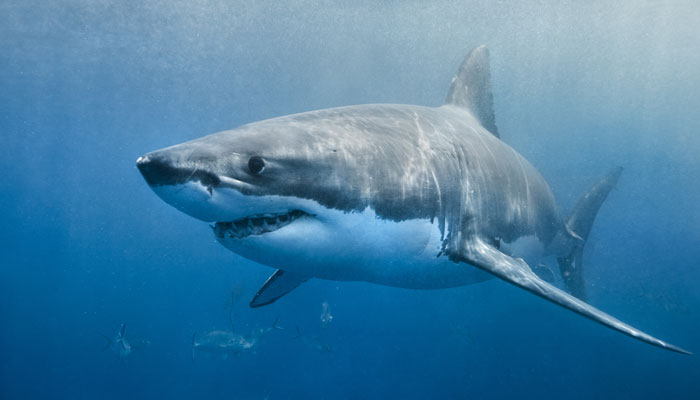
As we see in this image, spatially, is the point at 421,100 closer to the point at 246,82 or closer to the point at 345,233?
the point at 246,82

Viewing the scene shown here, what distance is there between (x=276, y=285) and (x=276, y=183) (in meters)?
2.21

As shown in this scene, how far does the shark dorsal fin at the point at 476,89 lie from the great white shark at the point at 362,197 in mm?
853

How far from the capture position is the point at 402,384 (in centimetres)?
1708

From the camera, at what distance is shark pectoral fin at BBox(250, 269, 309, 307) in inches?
148

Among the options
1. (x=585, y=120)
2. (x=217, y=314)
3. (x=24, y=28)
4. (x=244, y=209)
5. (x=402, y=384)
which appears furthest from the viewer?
(x=585, y=120)

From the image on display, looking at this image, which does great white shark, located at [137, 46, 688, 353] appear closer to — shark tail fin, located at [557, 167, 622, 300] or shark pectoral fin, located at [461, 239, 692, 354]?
shark pectoral fin, located at [461, 239, 692, 354]

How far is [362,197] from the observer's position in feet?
7.52

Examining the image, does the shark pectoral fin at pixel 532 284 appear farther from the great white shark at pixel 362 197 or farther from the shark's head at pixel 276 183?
the shark's head at pixel 276 183

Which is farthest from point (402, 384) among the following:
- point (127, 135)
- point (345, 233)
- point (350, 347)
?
point (127, 135)

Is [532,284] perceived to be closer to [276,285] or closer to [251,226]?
[251,226]

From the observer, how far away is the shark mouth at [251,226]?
6.61ft

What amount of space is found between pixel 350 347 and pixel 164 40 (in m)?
19.3

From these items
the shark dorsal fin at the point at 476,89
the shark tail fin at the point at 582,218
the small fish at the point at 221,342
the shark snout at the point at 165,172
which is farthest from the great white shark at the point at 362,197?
the small fish at the point at 221,342

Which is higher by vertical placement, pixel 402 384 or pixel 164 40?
pixel 164 40
